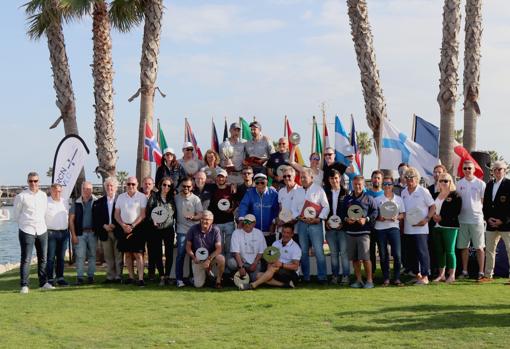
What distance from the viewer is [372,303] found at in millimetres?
9133

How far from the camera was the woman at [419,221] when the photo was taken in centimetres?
1082

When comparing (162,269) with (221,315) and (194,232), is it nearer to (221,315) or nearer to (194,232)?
(194,232)

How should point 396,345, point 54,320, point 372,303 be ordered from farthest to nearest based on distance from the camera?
point 372,303, point 54,320, point 396,345

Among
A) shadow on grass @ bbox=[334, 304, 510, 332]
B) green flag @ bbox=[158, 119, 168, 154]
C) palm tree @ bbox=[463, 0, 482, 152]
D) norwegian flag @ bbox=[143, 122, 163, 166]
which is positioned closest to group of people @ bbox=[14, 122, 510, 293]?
shadow on grass @ bbox=[334, 304, 510, 332]

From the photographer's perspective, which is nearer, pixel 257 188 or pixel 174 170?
pixel 257 188

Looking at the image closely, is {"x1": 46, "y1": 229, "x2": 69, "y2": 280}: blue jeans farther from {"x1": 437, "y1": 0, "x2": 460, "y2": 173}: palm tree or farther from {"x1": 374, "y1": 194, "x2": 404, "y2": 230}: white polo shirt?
{"x1": 437, "y1": 0, "x2": 460, "y2": 173}: palm tree

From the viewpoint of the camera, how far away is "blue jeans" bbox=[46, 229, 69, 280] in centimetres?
1126

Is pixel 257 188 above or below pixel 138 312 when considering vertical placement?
above

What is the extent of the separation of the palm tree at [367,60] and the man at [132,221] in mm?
6702

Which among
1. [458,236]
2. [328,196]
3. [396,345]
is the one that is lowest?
[396,345]

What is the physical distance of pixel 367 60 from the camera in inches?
620

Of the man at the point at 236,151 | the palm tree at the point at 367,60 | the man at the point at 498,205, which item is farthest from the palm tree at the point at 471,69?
the man at the point at 236,151

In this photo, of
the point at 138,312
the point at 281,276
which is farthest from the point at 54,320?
the point at 281,276

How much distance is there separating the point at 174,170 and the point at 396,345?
6.37 m
